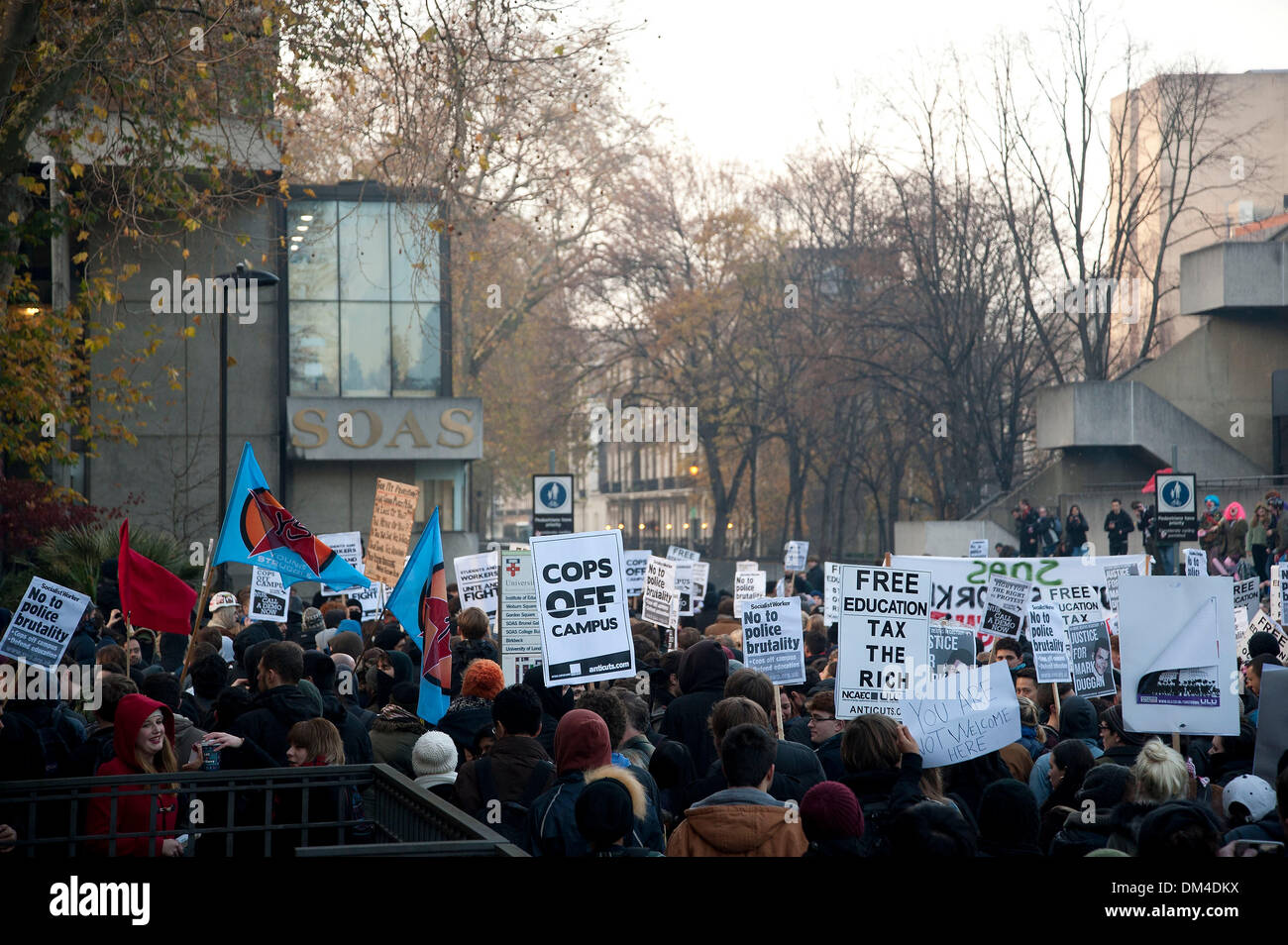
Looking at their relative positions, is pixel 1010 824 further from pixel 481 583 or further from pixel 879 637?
pixel 481 583

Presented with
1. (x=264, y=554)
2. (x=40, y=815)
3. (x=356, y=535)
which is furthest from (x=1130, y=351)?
(x=40, y=815)

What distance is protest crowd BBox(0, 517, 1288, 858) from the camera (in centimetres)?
519

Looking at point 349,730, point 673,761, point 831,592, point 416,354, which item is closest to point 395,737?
point 349,730

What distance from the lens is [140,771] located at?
607 centimetres

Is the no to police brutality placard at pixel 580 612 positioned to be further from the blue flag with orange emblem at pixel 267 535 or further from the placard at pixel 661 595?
the placard at pixel 661 595

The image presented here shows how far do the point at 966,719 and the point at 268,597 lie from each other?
9.38 m

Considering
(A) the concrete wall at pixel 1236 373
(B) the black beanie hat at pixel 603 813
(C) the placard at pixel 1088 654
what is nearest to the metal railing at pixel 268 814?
(B) the black beanie hat at pixel 603 813

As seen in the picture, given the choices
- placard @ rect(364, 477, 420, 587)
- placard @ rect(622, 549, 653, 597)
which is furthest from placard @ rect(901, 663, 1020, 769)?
placard @ rect(622, 549, 653, 597)

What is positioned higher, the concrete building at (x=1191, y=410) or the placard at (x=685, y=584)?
the concrete building at (x=1191, y=410)

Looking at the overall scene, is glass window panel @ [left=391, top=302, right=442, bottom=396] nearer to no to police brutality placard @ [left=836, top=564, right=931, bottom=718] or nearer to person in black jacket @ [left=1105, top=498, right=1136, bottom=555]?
person in black jacket @ [left=1105, top=498, right=1136, bottom=555]

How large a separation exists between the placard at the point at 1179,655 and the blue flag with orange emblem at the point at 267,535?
6.17 meters

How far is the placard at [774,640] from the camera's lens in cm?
1054

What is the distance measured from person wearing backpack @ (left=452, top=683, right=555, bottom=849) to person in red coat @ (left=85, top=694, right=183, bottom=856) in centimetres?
134
